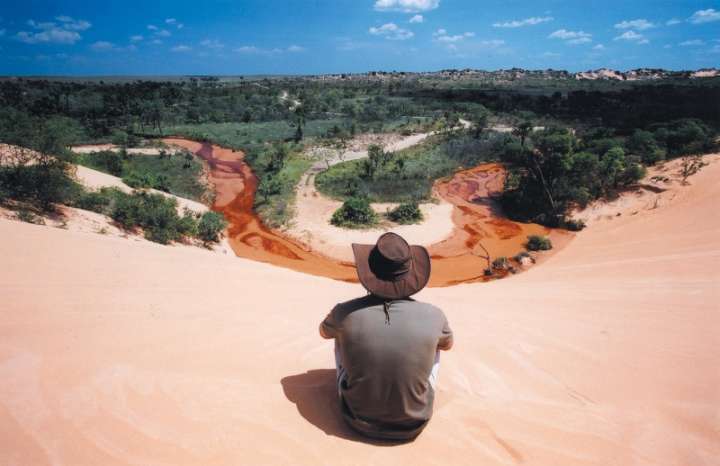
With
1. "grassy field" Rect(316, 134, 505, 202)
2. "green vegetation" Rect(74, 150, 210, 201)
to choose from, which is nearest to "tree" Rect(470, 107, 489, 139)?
"grassy field" Rect(316, 134, 505, 202)

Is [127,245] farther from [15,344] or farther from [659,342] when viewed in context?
[659,342]

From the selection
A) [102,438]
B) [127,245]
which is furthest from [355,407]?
[127,245]

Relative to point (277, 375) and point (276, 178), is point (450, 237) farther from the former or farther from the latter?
point (277, 375)

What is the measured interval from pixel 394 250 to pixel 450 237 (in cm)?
1452

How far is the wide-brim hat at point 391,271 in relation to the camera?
7.18ft

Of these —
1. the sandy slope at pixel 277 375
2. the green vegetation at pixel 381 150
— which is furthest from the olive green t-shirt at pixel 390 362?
the green vegetation at pixel 381 150

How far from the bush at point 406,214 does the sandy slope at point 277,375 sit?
11.6 m

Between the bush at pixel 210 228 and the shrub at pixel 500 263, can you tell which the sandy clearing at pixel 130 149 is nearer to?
the bush at pixel 210 228

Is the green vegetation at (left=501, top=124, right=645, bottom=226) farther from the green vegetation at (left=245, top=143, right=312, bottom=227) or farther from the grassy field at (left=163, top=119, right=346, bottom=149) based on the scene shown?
the grassy field at (left=163, top=119, right=346, bottom=149)

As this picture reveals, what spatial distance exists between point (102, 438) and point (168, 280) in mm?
3439

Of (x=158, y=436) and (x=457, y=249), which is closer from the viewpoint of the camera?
(x=158, y=436)

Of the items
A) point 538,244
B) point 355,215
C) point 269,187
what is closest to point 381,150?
point 269,187

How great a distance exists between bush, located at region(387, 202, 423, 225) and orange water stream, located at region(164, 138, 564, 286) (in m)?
1.85

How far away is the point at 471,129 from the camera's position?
34656mm
